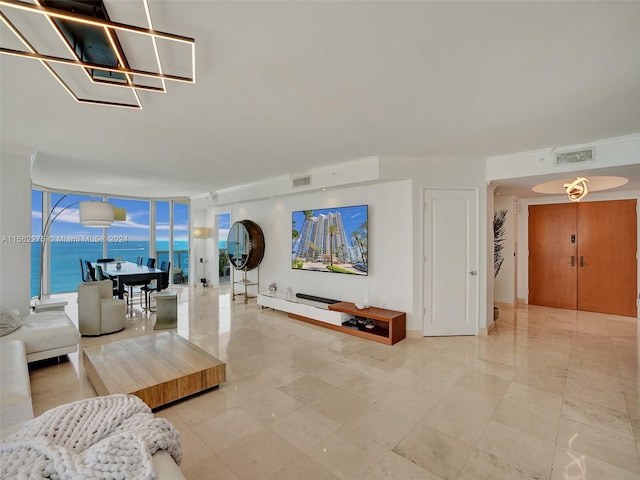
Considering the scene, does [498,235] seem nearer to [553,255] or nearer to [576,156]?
[553,255]

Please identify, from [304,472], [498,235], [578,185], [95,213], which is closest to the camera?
[304,472]

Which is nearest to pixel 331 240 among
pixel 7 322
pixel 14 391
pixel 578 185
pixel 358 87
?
pixel 358 87

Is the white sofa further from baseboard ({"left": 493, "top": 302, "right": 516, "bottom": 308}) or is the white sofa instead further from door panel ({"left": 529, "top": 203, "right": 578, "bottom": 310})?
door panel ({"left": 529, "top": 203, "right": 578, "bottom": 310})

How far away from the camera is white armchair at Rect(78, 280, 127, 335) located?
4.39 m

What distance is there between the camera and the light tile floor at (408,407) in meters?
1.98

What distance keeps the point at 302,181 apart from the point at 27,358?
14.0 ft

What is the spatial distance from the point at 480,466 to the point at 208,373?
224 cm

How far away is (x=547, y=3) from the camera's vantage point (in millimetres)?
1552

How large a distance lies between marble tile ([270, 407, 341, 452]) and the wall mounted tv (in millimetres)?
2677

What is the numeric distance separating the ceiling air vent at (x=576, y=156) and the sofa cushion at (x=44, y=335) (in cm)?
628

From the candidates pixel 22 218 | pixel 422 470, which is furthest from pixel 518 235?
pixel 22 218

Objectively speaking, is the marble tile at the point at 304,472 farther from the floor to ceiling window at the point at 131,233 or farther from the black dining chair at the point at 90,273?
the floor to ceiling window at the point at 131,233

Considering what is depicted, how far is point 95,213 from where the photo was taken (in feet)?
16.6

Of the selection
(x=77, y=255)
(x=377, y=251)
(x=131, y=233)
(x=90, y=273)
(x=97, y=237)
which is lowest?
(x=90, y=273)
